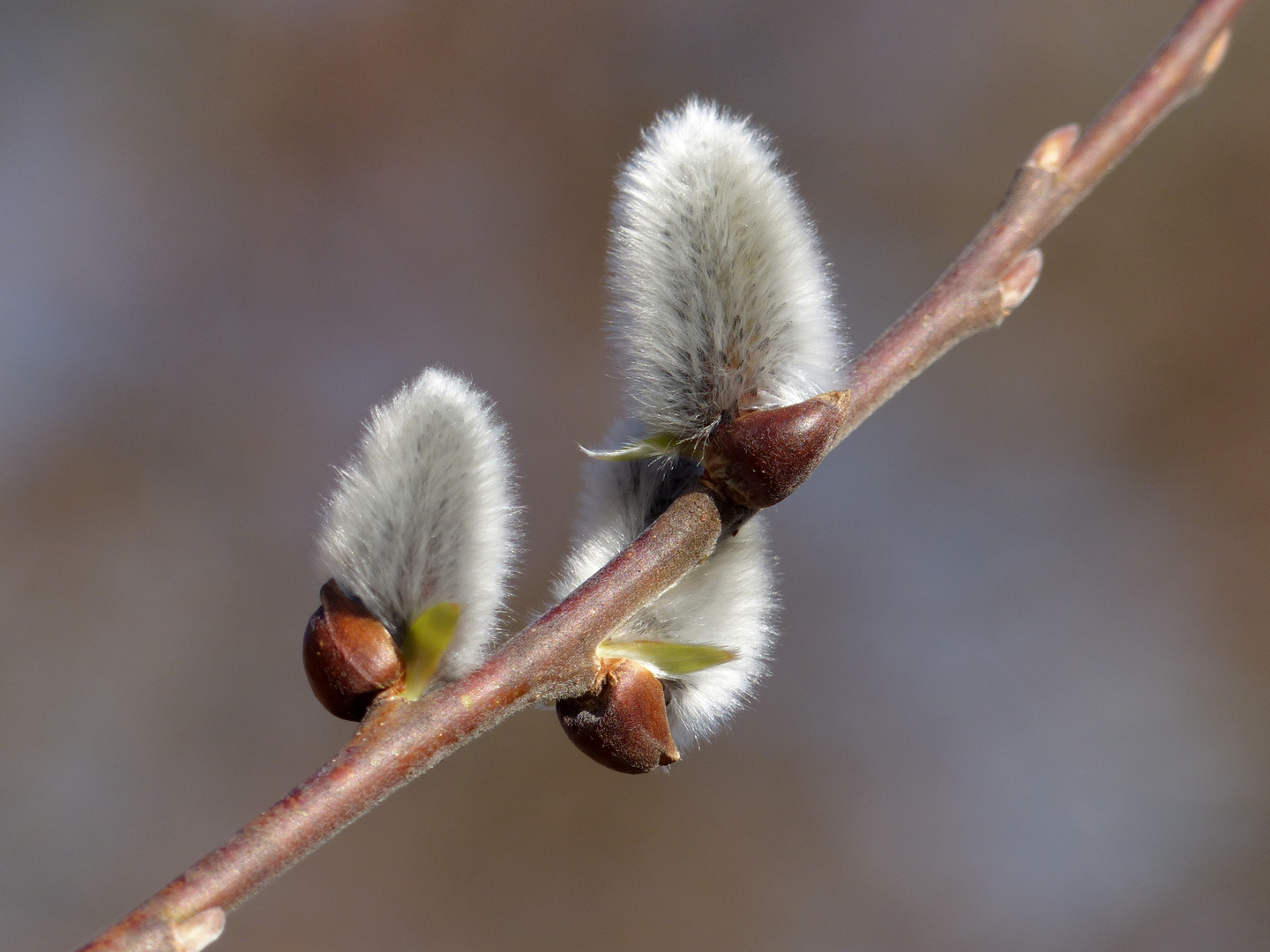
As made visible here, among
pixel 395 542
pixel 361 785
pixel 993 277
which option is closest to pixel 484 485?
pixel 395 542

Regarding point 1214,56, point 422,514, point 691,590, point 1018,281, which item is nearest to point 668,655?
point 691,590

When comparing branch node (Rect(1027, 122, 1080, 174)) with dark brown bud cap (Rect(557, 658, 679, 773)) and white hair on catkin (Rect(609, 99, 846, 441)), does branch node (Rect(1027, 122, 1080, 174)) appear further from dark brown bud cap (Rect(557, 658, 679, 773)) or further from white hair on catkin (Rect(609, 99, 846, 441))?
dark brown bud cap (Rect(557, 658, 679, 773))

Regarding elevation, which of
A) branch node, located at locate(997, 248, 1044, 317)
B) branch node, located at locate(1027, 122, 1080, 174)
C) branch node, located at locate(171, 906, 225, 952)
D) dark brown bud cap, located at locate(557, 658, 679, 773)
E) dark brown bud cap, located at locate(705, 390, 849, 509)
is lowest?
branch node, located at locate(171, 906, 225, 952)

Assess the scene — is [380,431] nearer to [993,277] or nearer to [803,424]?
[803,424]

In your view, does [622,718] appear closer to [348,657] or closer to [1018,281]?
[348,657]


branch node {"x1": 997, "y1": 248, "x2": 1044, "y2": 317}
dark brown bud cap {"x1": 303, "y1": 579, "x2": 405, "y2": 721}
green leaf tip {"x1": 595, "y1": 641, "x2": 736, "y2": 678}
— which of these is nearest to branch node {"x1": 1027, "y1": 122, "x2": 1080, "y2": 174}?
branch node {"x1": 997, "y1": 248, "x2": 1044, "y2": 317}

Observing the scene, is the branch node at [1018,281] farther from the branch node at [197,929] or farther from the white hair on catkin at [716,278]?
the branch node at [197,929]
